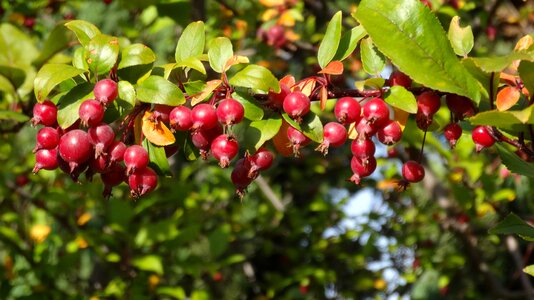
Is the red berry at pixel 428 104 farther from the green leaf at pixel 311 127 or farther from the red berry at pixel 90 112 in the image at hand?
the red berry at pixel 90 112

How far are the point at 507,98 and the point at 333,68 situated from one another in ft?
0.79

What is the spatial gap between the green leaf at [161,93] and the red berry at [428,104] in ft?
1.11

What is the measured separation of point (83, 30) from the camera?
3.55 feet

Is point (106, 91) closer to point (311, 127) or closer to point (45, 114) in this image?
point (45, 114)

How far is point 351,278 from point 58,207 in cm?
183

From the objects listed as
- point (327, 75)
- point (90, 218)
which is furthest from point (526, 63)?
point (90, 218)

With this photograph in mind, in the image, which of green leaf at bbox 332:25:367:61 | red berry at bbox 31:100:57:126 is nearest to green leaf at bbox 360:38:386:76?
green leaf at bbox 332:25:367:61

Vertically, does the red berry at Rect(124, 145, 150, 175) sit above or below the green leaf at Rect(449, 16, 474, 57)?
below

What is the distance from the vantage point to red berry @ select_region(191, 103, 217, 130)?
92 centimetres

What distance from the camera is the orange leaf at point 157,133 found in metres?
0.96

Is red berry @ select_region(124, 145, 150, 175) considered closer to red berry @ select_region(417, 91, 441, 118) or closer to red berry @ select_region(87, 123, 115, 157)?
red berry @ select_region(87, 123, 115, 157)

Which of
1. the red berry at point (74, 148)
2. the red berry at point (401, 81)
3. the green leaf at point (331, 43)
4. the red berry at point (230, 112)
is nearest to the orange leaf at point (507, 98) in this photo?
the red berry at point (401, 81)

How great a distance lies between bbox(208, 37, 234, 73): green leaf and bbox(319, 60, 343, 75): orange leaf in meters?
0.15

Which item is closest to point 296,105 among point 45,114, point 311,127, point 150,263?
point 311,127
